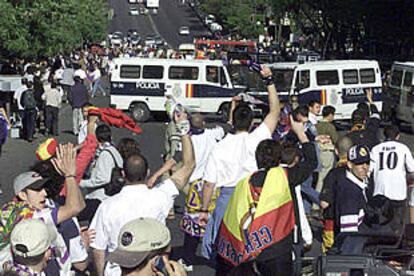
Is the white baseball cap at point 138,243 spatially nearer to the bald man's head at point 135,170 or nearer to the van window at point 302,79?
the bald man's head at point 135,170

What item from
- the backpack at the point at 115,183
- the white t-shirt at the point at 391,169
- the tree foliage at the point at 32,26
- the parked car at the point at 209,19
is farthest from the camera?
the parked car at the point at 209,19

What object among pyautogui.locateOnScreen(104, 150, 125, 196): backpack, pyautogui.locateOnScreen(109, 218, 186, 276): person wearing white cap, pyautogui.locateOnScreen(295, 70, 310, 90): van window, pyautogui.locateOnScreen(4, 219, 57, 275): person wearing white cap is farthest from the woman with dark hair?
pyautogui.locateOnScreen(295, 70, 310, 90): van window

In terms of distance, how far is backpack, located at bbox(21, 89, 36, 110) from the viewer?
25.0m

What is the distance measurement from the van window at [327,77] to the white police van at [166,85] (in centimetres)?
287

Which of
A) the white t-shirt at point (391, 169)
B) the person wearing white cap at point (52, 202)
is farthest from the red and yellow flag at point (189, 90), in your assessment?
the person wearing white cap at point (52, 202)

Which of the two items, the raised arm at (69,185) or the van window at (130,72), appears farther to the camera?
the van window at (130,72)

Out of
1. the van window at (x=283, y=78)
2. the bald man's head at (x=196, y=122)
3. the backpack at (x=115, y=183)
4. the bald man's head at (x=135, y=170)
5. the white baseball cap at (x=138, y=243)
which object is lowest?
the van window at (x=283, y=78)

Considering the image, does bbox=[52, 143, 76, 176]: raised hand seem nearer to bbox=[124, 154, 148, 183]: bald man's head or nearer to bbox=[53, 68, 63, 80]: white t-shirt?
bbox=[124, 154, 148, 183]: bald man's head

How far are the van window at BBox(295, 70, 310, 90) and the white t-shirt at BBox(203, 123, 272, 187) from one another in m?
24.5

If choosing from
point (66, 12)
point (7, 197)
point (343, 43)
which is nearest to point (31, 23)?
point (66, 12)

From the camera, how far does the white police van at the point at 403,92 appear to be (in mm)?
31391

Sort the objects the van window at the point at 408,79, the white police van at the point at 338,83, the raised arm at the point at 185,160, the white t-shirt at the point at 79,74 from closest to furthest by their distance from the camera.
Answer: the raised arm at the point at 185,160
the white t-shirt at the point at 79,74
the van window at the point at 408,79
the white police van at the point at 338,83

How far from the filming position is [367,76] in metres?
33.2

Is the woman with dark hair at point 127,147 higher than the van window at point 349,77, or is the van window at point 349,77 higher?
the woman with dark hair at point 127,147
